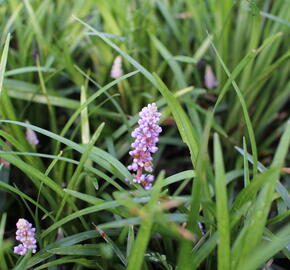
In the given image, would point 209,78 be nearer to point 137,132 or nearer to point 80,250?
point 137,132

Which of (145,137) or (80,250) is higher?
(145,137)

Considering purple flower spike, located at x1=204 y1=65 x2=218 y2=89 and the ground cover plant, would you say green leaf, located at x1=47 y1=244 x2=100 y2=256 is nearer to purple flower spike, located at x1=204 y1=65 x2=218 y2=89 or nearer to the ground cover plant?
the ground cover plant

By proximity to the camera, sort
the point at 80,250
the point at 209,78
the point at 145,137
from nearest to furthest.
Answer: the point at 145,137
the point at 80,250
the point at 209,78

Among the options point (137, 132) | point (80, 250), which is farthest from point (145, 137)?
point (80, 250)

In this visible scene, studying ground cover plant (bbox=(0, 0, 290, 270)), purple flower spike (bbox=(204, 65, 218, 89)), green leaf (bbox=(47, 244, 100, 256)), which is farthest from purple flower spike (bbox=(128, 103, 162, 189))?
purple flower spike (bbox=(204, 65, 218, 89))

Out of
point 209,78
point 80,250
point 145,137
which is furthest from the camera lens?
point 209,78

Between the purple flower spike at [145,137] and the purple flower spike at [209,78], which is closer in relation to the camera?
the purple flower spike at [145,137]

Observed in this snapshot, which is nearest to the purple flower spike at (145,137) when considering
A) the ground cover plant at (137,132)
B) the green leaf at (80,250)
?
the ground cover plant at (137,132)

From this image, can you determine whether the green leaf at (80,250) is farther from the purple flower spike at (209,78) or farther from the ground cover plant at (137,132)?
the purple flower spike at (209,78)

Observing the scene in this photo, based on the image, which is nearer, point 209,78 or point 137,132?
point 137,132

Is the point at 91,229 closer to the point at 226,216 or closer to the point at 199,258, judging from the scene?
the point at 199,258
